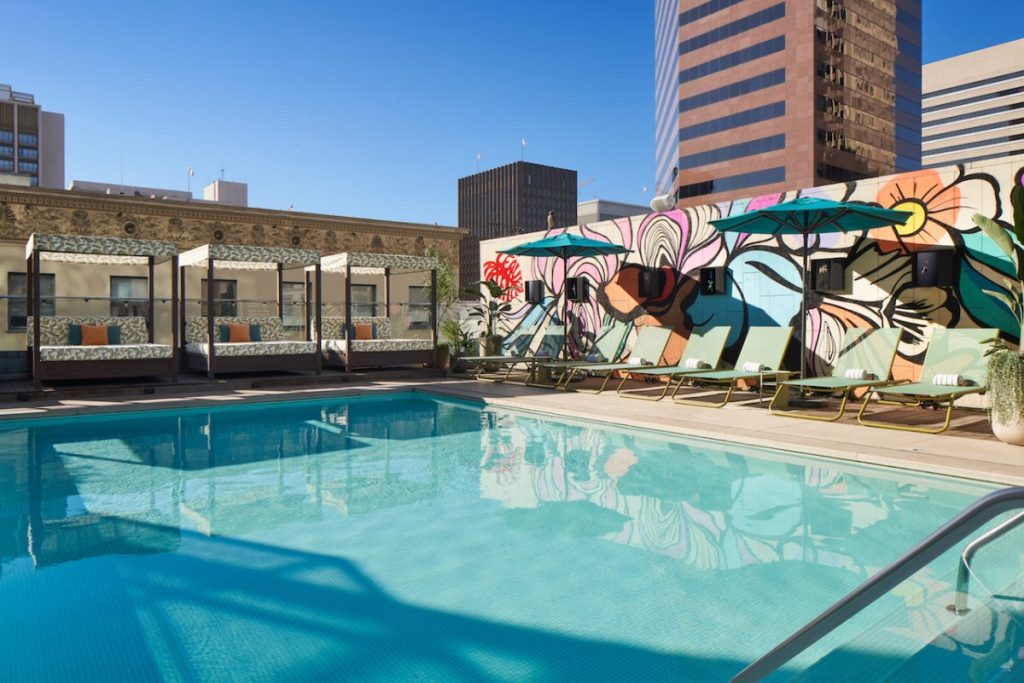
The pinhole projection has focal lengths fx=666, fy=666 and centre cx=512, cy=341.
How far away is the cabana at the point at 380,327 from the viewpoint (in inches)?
444

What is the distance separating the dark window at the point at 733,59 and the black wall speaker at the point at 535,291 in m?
46.6

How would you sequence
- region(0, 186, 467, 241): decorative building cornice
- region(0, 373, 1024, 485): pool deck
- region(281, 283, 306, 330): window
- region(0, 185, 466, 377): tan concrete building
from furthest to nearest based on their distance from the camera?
1. region(0, 186, 467, 241): decorative building cornice
2. region(0, 185, 466, 377): tan concrete building
3. region(281, 283, 306, 330): window
4. region(0, 373, 1024, 485): pool deck

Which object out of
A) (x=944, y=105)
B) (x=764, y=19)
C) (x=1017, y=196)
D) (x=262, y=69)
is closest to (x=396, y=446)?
(x=1017, y=196)

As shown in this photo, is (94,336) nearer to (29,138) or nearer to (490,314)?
(490,314)

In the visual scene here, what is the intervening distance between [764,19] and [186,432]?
55790 mm

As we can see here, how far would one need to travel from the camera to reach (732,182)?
52469 mm

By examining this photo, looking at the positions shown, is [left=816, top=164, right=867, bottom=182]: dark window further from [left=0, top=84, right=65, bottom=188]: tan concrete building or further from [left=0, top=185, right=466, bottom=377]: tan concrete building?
[left=0, top=84, right=65, bottom=188]: tan concrete building

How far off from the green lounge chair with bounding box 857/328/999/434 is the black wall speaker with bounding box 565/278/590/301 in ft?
18.9

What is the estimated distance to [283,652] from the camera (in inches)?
96.1

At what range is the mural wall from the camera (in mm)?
7133

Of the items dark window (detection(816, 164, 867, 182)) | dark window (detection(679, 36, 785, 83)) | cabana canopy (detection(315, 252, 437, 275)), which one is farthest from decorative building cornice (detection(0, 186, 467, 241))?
dark window (detection(679, 36, 785, 83))

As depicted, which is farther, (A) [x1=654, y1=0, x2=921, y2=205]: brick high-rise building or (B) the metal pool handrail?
(A) [x1=654, y1=0, x2=921, y2=205]: brick high-rise building

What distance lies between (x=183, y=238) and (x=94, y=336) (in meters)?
9.91

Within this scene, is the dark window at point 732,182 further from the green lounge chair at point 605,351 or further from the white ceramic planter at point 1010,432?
the white ceramic planter at point 1010,432
